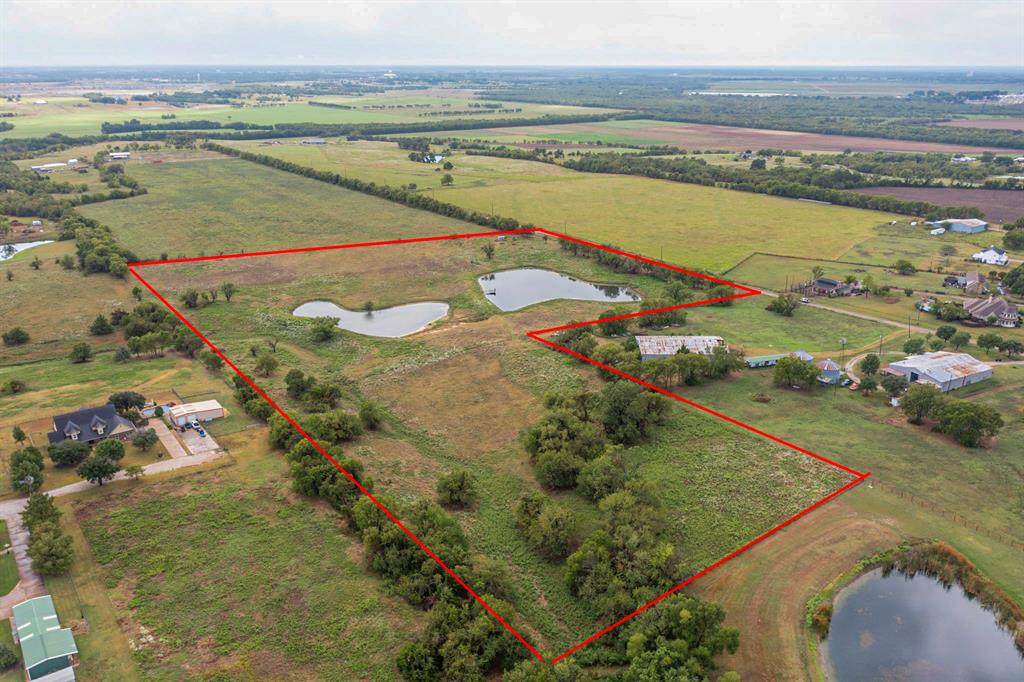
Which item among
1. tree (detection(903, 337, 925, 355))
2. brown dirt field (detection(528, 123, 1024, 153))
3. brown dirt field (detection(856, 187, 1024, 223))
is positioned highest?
brown dirt field (detection(528, 123, 1024, 153))

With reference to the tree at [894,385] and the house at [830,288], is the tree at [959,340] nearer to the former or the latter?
the tree at [894,385]

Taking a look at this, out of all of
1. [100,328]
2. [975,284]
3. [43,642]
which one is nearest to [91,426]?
[43,642]

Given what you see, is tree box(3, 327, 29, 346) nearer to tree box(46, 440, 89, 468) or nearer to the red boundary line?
the red boundary line

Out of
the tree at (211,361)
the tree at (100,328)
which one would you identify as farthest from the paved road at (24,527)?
the tree at (100,328)

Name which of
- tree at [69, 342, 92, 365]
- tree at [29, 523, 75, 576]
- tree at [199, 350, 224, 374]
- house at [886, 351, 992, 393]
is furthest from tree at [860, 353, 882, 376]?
tree at [69, 342, 92, 365]

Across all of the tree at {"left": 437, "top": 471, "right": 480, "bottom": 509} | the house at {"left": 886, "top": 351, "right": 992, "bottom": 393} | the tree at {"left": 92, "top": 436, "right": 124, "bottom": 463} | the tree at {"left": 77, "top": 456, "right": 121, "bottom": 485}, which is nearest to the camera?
the tree at {"left": 437, "top": 471, "right": 480, "bottom": 509}

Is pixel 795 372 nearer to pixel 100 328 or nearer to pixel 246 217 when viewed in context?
pixel 100 328
